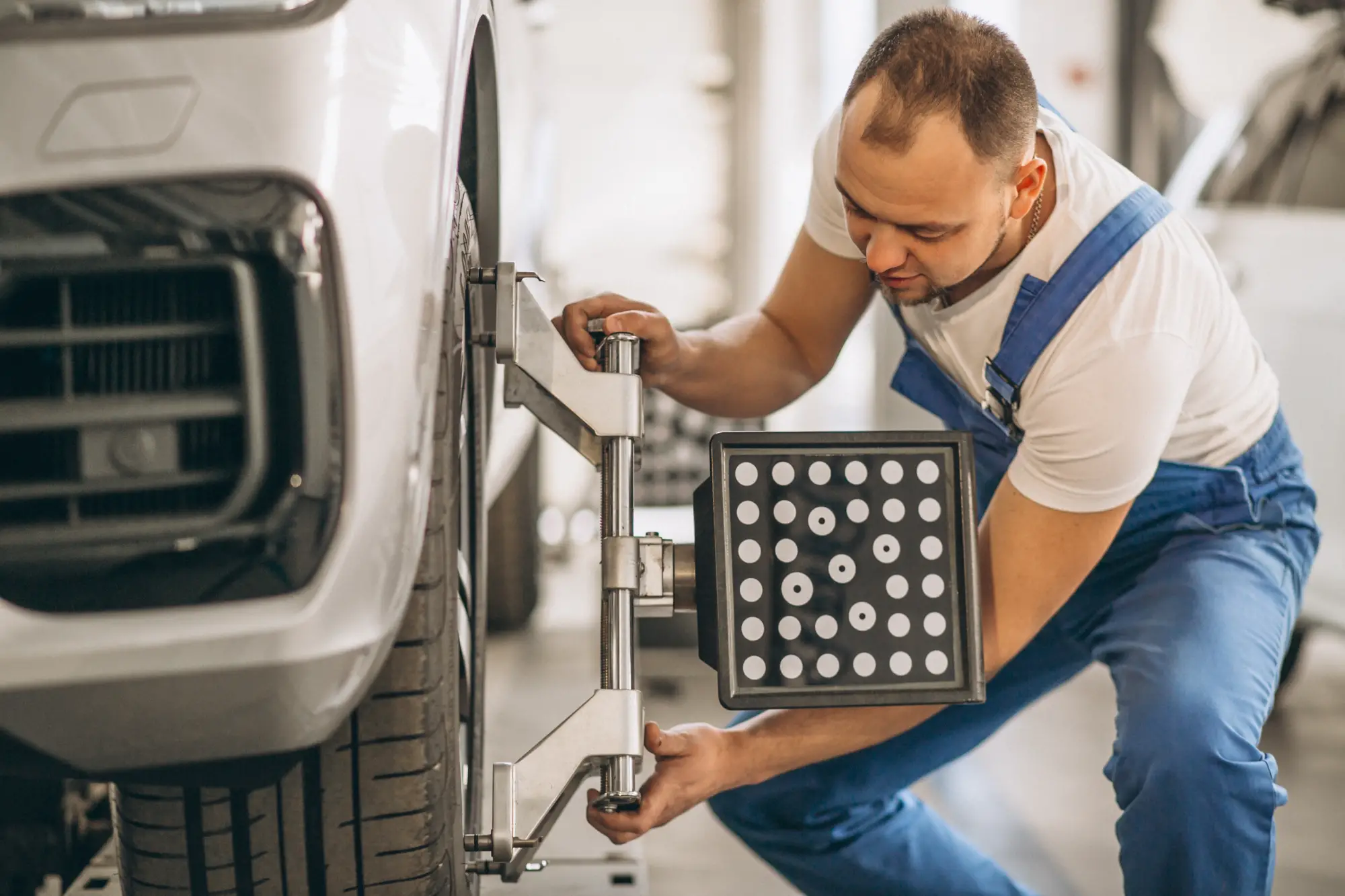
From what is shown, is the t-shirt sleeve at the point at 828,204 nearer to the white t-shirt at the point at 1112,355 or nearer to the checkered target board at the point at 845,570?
the white t-shirt at the point at 1112,355

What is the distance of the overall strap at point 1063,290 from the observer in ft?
3.68

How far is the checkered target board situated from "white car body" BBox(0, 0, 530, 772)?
11.9 inches

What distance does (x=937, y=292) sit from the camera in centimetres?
114

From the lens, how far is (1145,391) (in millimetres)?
1078

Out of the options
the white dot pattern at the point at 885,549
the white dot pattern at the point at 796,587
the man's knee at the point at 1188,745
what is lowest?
the man's knee at the point at 1188,745

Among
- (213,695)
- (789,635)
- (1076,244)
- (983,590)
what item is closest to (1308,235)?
(1076,244)

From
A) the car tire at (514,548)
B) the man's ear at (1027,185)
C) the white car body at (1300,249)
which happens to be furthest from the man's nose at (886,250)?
the car tire at (514,548)

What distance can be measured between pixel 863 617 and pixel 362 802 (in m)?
0.41

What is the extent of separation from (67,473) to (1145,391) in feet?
2.79

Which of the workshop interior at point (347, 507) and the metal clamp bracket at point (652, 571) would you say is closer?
the workshop interior at point (347, 507)

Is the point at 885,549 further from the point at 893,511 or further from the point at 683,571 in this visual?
the point at 683,571

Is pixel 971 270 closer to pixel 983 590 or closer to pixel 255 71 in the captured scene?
pixel 983 590

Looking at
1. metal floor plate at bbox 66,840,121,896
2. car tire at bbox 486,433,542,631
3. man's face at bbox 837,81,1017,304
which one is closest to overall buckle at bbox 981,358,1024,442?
man's face at bbox 837,81,1017,304

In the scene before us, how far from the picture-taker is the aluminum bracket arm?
0.97 metres
